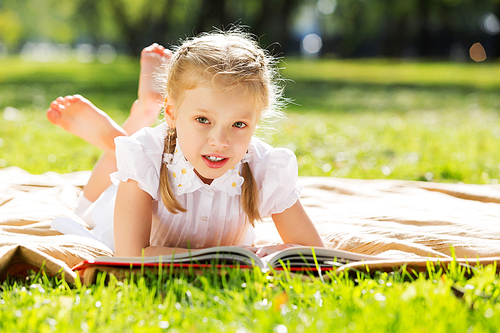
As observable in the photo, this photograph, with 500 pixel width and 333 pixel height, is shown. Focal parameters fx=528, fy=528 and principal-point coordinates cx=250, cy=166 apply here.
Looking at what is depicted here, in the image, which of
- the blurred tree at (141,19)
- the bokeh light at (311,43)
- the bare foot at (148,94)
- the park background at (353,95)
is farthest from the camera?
the bokeh light at (311,43)

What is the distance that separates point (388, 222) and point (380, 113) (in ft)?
21.9

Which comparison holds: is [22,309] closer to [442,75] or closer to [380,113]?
[380,113]

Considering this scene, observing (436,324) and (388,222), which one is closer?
(436,324)

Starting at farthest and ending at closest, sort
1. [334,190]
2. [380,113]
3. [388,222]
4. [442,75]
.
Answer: [442,75] < [380,113] < [334,190] < [388,222]

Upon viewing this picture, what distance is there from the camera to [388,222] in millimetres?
2893

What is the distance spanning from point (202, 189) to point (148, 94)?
1067 millimetres

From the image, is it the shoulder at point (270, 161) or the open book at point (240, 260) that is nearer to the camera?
the open book at point (240, 260)

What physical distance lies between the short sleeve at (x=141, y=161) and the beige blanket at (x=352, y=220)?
393mm

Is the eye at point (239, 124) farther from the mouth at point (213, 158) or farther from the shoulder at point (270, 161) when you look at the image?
the shoulder at point (270, 161)

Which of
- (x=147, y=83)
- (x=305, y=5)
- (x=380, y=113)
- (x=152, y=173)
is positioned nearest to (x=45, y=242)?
(x=152, y=173)

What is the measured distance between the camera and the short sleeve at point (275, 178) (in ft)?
7.60

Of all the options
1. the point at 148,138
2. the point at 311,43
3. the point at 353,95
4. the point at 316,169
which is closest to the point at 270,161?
the point at 148,138

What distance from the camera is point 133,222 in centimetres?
212

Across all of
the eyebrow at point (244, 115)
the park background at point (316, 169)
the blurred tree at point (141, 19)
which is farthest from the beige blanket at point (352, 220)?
the blurred tree at point (141, 19)
